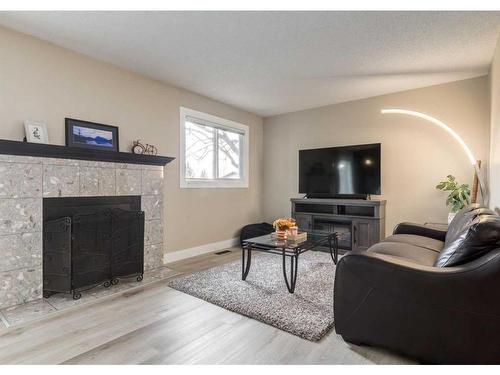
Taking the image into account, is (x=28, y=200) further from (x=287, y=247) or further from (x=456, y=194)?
(x=456, y=194)

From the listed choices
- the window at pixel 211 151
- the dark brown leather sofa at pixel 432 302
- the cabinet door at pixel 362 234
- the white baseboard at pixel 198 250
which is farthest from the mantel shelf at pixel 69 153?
the cabinet door at pixel 362 234

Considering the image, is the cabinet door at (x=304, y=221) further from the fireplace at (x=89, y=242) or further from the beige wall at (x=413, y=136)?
the fireplace at (x=89, y=242)

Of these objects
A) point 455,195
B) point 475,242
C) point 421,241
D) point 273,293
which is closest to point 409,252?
point 421,241

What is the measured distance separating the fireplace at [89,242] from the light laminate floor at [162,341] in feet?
1.28

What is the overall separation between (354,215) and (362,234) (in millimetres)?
296

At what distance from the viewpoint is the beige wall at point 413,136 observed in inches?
141

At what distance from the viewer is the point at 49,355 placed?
5.46ft

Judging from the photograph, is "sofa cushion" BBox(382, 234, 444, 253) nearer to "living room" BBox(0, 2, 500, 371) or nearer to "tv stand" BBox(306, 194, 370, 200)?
"living room" BBox(0, 2, 500, 371)

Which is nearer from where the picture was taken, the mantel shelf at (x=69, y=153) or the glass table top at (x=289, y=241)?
the mantel shelf at (x=69, y=153)

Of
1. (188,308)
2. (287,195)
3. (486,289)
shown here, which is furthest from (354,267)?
(287,195)

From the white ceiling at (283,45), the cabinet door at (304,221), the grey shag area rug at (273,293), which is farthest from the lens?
the cabinet door at (304,221)

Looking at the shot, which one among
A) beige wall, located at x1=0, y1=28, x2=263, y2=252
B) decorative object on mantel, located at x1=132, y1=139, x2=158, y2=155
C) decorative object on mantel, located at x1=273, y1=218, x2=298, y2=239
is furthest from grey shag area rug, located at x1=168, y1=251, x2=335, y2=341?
decorative object on mantel, located at x1=132, y1=139, x2=158, y2=155

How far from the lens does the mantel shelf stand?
91.4 inches

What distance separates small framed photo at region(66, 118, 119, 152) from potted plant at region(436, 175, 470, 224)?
3945 millimetres
